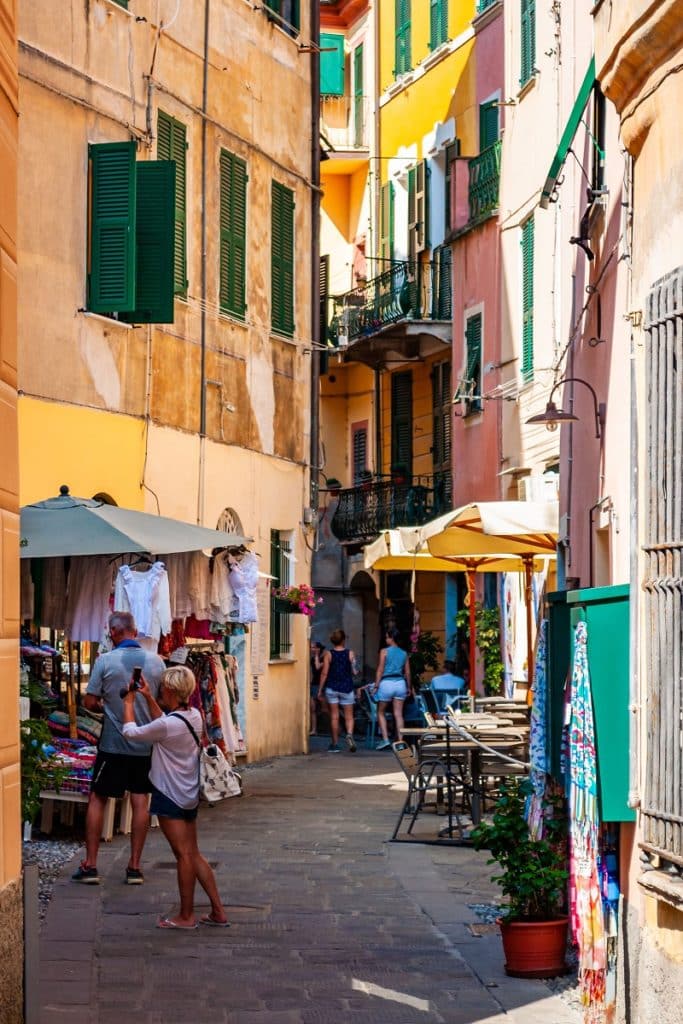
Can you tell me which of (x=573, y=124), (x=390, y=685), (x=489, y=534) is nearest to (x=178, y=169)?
(x=489, y=534)

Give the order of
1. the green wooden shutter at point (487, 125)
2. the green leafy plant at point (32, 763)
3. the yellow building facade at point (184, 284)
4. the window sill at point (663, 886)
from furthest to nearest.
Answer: the green wooden shutter at point (487, 125) → the yellow building facade at point (184, 284) → the green leafy plant at point (32, 763) → the window sill at point (663, 886)

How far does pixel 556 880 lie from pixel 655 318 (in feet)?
10.9

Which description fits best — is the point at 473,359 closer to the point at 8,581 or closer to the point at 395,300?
the point at 395,300

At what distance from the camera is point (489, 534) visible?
16312 millimetres

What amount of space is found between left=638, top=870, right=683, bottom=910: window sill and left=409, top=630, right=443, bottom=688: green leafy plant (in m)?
24.3

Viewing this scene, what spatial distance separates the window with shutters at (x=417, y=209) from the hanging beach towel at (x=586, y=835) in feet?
83.1

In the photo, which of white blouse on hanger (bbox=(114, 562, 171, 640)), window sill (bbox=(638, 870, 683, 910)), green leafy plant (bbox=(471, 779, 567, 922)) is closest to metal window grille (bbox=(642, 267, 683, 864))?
window sill (bbox=(638, 870, 683, 910))

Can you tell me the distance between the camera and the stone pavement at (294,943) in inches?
360

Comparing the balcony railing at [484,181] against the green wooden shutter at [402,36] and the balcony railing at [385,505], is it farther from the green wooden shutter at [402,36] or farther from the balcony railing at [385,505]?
the green wooden shutter at [402,36]

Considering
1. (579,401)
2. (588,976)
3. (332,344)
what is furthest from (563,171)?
(332,344)

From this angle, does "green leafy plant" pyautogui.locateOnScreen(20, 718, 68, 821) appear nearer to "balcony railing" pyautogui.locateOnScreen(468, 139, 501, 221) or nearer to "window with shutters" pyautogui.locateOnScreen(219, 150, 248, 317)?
"window with shutters" pyautogui.locateOnScreen(219, 150, 248, 317)

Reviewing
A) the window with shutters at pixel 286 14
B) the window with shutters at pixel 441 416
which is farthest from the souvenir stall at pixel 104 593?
the window with shutters at pixel 441 416

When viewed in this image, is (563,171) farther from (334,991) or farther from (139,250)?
(334,991)

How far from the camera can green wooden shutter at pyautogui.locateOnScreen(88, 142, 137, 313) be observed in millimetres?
18594
